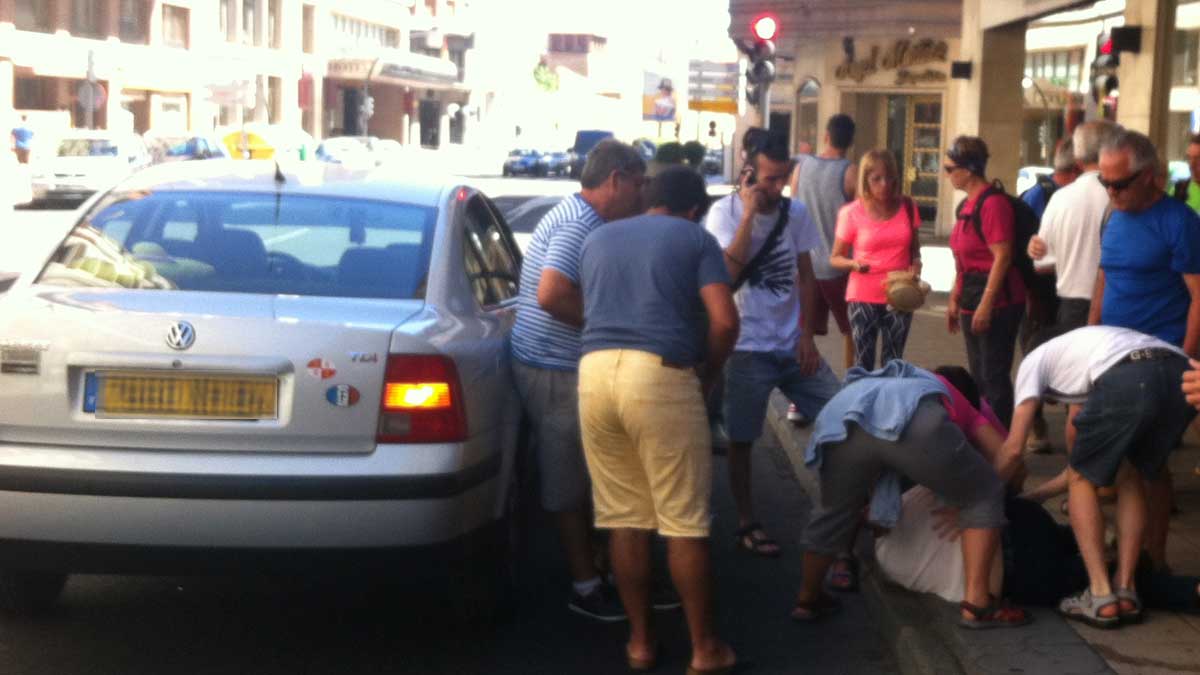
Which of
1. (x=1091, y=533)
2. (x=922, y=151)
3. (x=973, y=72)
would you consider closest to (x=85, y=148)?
(x=922, y=151)

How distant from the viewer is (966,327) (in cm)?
877

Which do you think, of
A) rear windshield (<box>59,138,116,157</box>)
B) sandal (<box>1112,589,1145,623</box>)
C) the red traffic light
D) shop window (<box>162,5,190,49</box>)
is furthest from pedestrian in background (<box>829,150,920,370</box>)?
shop window (<box>162,5,190,49</box>)

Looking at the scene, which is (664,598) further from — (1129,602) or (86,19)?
(86,19)

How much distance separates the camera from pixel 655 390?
17.2 ft

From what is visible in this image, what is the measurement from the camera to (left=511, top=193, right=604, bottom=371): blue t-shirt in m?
5.82

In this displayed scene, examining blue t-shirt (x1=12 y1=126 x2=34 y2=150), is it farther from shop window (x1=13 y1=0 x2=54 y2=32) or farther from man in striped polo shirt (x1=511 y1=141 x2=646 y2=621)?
man in striped polo shirt (x1=511 y1=141 x2=646 y2=621)

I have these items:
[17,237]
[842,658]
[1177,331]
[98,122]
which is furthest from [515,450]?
[98,122]

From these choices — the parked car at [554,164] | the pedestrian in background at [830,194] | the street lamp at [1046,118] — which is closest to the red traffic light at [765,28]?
the pedestrian in background at [830,194]

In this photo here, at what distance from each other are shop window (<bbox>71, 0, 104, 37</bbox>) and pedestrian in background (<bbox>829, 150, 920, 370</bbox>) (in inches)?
2034

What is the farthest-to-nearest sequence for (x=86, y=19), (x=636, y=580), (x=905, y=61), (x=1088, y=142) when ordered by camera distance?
(x=86, y=19), (x=905, y=61), (x=1088, y=142), (x=636, y=580)

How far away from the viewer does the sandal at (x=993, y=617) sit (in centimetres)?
562

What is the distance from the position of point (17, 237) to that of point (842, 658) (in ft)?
78.1

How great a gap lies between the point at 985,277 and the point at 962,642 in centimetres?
349

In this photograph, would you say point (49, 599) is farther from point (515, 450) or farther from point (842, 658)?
point (842, 658)
